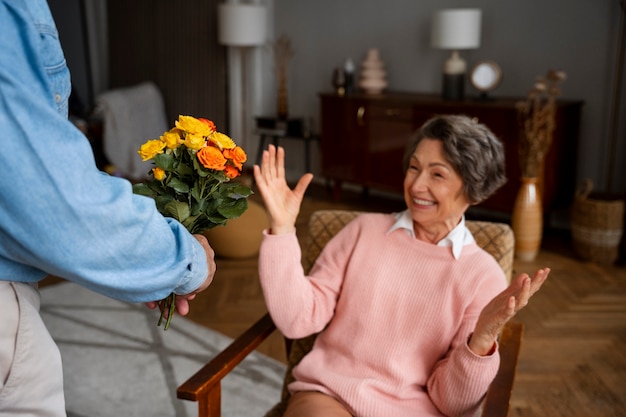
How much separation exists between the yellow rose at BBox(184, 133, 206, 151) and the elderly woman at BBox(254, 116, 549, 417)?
1.17ft

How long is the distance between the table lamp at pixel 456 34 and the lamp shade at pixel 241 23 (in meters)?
2.02

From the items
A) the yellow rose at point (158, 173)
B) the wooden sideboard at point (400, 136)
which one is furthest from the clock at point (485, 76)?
the yellow rose at point (158, 173)

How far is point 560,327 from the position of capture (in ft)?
11.7

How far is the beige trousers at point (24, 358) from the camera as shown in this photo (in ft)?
3.65

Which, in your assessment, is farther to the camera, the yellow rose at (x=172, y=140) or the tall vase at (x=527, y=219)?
the tall vase at (x=527, y=219)

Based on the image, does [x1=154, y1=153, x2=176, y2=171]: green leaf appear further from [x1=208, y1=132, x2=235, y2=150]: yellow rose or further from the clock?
the clock

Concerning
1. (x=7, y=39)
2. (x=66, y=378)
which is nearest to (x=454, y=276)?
(x=7, y=39)

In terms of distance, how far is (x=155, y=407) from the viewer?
2850 millimetres

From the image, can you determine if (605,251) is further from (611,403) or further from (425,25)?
(425,25)

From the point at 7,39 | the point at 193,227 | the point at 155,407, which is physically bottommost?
the point at 155,407

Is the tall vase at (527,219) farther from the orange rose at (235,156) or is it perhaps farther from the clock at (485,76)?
the orange rose at (235,156)

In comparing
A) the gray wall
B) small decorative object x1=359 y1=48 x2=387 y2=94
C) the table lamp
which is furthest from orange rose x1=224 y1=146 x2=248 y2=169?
small decorative object x1=359 y1=48 x2=387 y2=94

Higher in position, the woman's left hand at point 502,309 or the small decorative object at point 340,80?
the small decorative object at point 340,80

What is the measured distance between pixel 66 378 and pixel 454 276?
6.54ft
